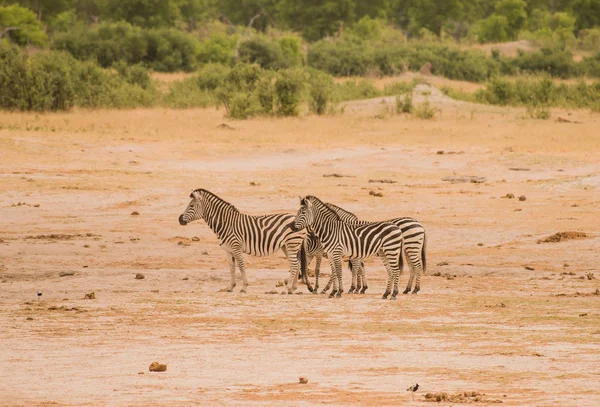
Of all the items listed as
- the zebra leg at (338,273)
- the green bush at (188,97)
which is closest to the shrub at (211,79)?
the green bush at (188,97)

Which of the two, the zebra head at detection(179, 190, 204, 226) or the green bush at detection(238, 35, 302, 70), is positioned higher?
the green bush at detection(238, 35, 302, 70)

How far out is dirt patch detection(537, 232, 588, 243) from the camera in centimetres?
1638

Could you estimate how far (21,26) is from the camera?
5562cm

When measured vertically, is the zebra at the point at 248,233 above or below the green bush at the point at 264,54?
below

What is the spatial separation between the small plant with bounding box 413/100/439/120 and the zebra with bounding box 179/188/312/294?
19.8 meters

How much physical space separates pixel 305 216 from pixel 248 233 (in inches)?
32.0

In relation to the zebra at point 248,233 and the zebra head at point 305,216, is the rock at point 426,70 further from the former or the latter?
the zebra head at point 305,216

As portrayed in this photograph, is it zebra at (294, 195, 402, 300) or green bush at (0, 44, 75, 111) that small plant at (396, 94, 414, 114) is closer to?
green bush at (0, 44, 75, 111)

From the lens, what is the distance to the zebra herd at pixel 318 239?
12852 millimetres

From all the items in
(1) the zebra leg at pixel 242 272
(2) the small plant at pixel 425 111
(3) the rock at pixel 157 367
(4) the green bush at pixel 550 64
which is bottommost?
(1) the zebra leg at pixel 242 272

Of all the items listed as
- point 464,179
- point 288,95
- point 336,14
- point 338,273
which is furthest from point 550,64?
point 338,273

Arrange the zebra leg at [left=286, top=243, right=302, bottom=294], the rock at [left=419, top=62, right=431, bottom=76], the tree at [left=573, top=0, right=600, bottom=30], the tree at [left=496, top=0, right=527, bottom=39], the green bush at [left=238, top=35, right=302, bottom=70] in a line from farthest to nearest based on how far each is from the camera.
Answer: the tree at [left=496, top=0, right=527, bottom=39], the tree at [left=573, top=0, right=600, bottom=30], the rock at [left=419, top=62, right=431, bottom=76], the green bush at [left=238, top=35, right=302, bottom=70], the zebra leg at [left=286, top=243, right=302, bottom=294]

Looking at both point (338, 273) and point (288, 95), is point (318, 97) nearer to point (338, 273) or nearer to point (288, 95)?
point (288, 95)

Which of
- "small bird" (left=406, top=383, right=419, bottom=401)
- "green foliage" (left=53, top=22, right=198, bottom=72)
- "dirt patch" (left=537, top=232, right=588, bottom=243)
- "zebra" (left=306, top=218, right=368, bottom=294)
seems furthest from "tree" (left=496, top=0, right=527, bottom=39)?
"small bird" (left=406, top=383, right=419, bottom=401)
